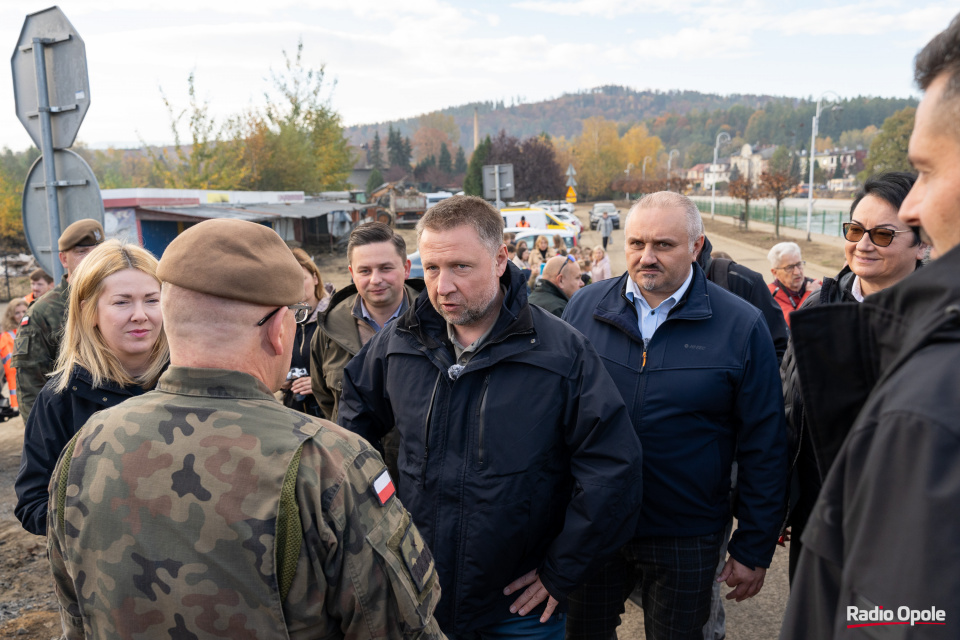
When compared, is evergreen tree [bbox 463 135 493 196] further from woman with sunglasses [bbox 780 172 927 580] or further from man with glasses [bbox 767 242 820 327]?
woman with sunglasses [bbox 780 172 927 580]

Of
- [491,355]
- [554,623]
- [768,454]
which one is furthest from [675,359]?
[554,623]

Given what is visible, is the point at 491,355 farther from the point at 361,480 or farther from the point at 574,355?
the point at 361,480

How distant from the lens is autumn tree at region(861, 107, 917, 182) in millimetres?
38125

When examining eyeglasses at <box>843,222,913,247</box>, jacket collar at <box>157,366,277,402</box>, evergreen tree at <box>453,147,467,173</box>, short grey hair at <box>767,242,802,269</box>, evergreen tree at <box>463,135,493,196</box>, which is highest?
evergreen tree at <box>453,147,467,173</box>

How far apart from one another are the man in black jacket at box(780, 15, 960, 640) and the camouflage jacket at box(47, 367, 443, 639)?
2.93 ft

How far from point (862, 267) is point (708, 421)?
46.2 inches

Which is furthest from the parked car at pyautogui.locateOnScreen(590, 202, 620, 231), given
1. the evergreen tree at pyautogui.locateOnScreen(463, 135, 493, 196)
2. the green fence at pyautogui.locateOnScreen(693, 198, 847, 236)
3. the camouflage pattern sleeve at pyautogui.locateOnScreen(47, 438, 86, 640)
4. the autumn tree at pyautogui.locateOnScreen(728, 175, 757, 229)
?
the camouflage pattern sleeve at pyautogui.locateOnScreen(47, 438, 86, 640)

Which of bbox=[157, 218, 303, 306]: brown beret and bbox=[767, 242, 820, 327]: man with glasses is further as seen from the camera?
bbox=[767, 242, 820, 327]: man with glasses

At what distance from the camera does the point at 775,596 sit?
3867 mm

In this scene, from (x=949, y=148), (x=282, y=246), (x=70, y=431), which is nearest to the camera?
(x=949, y=148)

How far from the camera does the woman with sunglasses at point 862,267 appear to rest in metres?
2.71

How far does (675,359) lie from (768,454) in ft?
1.75

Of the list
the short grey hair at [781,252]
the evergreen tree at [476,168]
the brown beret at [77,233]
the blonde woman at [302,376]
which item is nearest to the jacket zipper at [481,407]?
the blonde woman at [302,376]

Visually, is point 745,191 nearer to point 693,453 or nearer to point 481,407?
point 693,453
